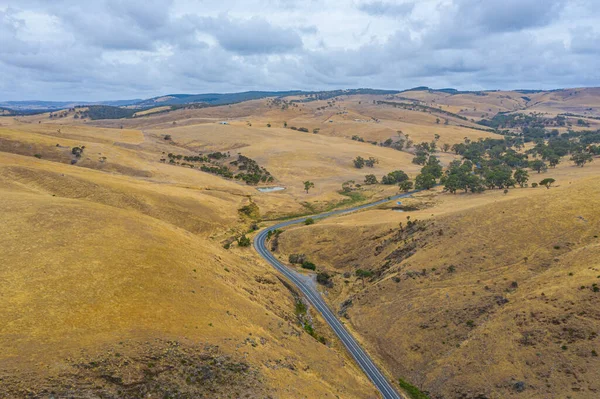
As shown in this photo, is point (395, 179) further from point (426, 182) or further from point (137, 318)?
point (137, 318)

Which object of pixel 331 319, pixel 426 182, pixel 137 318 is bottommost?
pixel 331 319

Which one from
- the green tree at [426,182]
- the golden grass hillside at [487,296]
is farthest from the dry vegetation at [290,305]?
the green tree at [426,182]

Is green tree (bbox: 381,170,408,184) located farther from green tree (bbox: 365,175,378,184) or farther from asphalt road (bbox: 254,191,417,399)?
asphalt road (bbox: 254,191,417,399)

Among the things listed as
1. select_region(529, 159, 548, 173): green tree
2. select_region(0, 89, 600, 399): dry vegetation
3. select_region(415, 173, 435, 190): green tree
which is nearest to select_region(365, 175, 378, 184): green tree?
select_region(415, 173, 435, 190): green tree

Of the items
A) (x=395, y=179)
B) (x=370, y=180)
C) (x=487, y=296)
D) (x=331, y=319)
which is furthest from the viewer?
(x=370, y=180)

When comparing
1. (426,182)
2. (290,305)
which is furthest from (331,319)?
(426,182)

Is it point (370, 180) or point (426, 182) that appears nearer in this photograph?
Result: point (426, 182)

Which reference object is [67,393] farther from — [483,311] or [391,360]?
[483,311]

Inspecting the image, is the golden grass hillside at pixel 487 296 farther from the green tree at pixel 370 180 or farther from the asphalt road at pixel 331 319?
the green tree at pixel 370 180
